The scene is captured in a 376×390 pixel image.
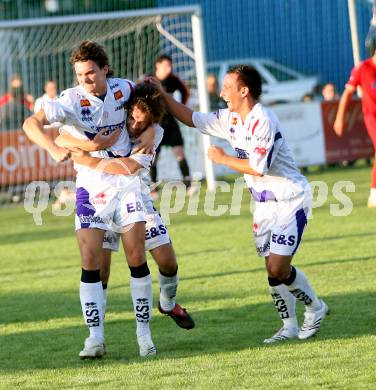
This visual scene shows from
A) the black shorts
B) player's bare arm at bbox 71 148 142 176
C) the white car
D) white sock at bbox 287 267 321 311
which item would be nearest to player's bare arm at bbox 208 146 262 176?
player's bare arm at bbox 71 148 142 176

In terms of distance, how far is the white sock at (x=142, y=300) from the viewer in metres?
7.00

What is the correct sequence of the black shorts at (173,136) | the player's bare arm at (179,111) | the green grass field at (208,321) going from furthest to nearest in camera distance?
the black shorts at (173,136) < the player's bare arm at (179,111) < the green grass field at (208,321)

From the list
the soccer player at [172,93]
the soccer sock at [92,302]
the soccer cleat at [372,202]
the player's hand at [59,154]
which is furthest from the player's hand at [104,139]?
the soccer player at [172,93]

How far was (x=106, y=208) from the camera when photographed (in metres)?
6.96

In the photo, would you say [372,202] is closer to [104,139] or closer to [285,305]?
[285,305]

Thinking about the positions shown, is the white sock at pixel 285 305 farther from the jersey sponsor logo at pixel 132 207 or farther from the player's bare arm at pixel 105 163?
the player's bare arm at pixel 105 163

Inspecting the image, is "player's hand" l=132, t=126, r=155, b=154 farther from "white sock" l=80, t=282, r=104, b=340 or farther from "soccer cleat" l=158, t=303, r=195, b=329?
"soccer cleat" l=158, t=303, r=195, b=329

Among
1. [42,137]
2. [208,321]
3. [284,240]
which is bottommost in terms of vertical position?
[208,321]

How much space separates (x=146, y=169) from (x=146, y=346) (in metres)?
1.10

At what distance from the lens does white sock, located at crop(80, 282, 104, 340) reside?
6895 mm

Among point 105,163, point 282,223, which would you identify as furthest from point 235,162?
point 105,163

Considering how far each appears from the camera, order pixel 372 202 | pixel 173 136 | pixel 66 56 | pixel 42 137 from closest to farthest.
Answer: pixel 42 137 < pixel 372 202 < pixel 173 136 < pixel 66 56

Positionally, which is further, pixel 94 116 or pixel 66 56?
pixel 66 56

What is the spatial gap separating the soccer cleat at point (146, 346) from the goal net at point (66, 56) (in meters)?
11.9
